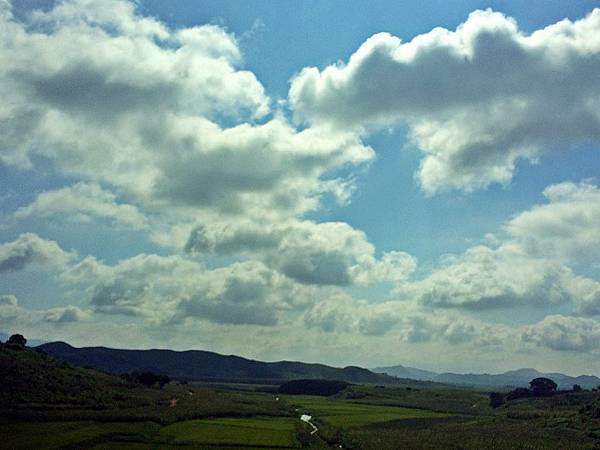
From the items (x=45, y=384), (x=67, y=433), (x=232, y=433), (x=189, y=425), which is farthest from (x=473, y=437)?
(x=45, y=384)

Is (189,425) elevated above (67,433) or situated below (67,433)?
below

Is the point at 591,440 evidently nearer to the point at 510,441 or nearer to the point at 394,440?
the point at 510,441

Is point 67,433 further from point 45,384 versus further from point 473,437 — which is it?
point 473,437

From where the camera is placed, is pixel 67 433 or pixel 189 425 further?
pixel 189 425

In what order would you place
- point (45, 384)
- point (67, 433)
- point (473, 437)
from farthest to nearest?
1. point (45, 384)
2. point (473, 437)
3. point (67, 433)

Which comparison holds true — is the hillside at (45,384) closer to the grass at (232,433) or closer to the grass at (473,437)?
the grass at (232,433)

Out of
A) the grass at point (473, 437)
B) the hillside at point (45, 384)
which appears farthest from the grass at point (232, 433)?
the hillside at point (45, 384)

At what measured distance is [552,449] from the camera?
103 m

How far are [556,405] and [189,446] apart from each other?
5990 inches

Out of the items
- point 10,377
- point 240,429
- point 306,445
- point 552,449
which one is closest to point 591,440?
point 552,449

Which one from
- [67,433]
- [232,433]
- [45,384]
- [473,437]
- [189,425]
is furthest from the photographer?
[45,384]

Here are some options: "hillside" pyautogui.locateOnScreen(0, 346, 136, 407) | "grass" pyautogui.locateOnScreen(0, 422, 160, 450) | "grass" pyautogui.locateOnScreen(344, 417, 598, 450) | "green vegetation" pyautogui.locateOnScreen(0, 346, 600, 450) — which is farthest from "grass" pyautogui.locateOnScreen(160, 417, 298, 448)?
Result: "hillside" pyautogui.locateOnScreen(0, 346, 136, 407)

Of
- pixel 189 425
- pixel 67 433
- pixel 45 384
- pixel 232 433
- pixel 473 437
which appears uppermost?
pixel 45 384

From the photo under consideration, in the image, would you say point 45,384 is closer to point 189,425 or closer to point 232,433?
point 189,425
